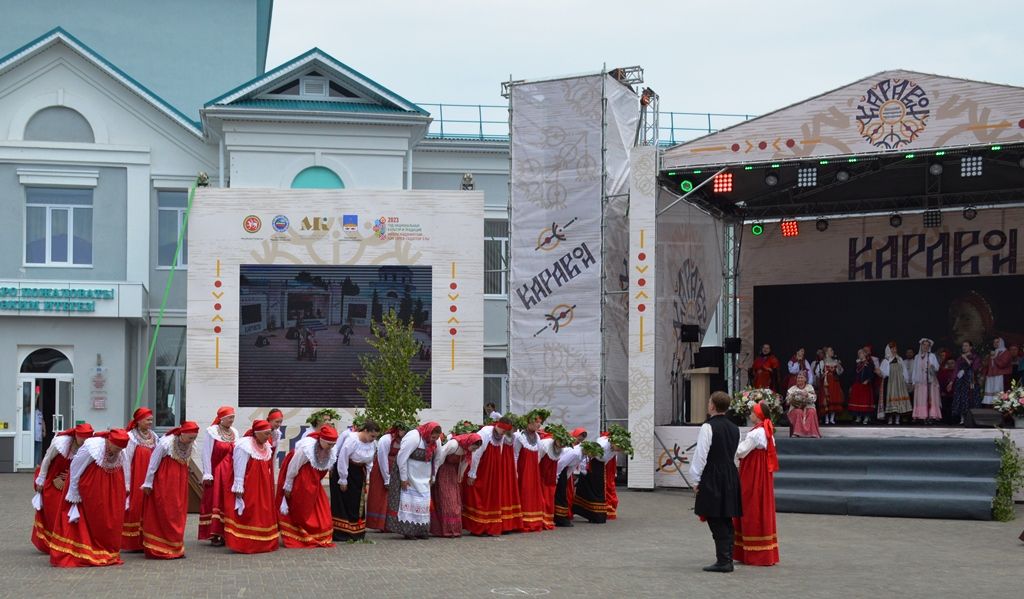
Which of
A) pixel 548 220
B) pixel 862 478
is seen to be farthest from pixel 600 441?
pixel 548 220

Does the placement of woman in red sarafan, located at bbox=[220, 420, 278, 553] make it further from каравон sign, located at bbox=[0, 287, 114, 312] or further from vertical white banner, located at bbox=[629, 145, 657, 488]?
каравон sign, located at bbox=[0, 287, 114, 312]

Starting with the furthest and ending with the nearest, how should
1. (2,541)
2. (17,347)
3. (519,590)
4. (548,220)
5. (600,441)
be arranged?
(17,347)
(548,220)
(600,441)
(2,541)
(519,590)

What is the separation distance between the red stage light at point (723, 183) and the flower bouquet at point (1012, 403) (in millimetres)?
5268

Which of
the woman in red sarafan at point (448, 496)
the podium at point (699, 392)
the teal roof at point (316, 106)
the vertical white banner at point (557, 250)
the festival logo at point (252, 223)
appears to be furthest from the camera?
the teal roof at point (316, 106)

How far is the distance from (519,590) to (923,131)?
11970mm

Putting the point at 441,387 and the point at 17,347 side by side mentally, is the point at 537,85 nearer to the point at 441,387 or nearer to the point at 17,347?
the point at 441,387

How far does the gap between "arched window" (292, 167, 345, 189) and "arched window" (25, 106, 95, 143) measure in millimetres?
4651

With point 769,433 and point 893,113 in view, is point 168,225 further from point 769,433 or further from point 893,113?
point 769,433

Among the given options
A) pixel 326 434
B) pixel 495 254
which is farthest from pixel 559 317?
pixel 326 434

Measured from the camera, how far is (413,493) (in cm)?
1502

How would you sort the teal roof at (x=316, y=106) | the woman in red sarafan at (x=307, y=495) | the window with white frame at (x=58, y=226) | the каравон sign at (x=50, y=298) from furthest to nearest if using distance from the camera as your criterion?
the window with white frame at (x=58, y=226), the teal roof at (x=316, y=106), the каравон sign at (x=50, y=298), the woman in red sarafan at (x=307, y=495)

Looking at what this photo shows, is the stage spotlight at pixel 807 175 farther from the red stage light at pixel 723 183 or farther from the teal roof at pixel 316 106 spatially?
the teal roof at pixel 316 106

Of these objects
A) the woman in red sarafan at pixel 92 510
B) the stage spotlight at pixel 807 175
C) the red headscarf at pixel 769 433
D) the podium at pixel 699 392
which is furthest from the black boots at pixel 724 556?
the podium at pixel 699 392

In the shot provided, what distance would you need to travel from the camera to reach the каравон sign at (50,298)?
92.4 ft
